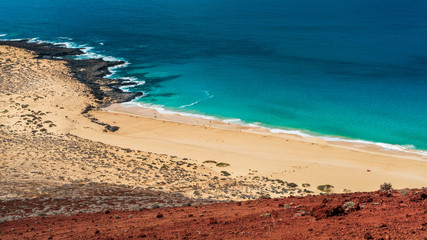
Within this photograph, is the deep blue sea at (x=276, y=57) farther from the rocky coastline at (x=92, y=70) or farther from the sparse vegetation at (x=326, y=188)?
the sparse vegetation at (x=326, y=188)

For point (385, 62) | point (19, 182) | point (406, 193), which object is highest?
point (385, 62)

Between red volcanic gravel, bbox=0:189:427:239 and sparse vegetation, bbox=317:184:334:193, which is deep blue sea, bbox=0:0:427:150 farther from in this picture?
red volcanic gravel, bbox=0:189:427:239

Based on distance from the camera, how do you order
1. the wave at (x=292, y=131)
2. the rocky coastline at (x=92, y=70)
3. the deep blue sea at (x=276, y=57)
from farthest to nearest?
the rocky coastline at (x=92, y=70) < the deep blue sea at (x=276, y=57) < the wave at (x=292, y=131)

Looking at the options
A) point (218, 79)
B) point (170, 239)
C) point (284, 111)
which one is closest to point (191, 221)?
point (170, 239)

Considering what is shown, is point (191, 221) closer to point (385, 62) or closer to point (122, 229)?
point (122, 229)

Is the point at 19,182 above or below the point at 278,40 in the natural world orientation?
below

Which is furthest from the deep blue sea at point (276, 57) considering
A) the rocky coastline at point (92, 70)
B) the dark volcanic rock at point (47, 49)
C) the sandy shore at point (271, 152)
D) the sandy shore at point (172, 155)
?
the sandy shore at point (172, 155)
